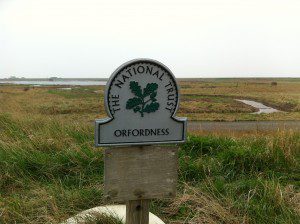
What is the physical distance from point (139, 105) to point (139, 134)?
22cm

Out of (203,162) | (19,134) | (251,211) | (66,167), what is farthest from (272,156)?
(19,134)

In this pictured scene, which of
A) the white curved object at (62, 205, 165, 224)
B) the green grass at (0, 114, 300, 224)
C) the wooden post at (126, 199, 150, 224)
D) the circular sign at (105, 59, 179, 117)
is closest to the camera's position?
the circular sign at (105, 59, 179, 117)

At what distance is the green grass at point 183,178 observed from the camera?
340cm

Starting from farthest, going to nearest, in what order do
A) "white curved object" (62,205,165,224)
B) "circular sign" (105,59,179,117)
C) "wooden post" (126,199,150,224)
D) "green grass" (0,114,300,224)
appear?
1. "green grass" (0,114,300,224)
2. "white curved object" (62,205,165,224)
3. "wooden post" (126,199,150,224)
4. "circular sign" (105,59,179,117)

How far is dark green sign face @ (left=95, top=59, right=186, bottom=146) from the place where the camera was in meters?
2.45

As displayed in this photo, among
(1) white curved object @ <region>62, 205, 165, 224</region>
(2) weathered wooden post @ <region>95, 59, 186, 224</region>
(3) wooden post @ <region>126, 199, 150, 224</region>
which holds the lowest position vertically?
(1) white curved object @ <region>62, 205, 165, 224</region>

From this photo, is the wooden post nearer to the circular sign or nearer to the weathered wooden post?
the weathered wooden post

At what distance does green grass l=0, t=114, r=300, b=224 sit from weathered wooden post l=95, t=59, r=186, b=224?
84 centimetres

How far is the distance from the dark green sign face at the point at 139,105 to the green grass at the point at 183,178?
114 centimetres

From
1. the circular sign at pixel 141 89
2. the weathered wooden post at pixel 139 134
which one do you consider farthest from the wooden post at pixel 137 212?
the circular sign at pixel 141 89

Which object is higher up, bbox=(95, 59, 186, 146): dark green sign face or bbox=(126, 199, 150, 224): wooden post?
bbox=(95, 59, 186, 146): dark green sign face

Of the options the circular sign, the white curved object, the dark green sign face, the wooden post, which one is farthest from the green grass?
the circular sign

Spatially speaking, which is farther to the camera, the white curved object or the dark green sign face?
the white curved object

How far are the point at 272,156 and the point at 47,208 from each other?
10.7 ft
